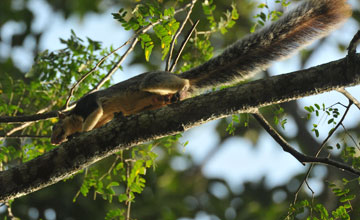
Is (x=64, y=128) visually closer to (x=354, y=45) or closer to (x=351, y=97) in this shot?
(x=351, y=97)

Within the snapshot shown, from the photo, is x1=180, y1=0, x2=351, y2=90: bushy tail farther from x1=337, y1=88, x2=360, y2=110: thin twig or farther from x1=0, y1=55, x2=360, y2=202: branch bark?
x1=0, y1=55, x2=360, y2=202: branch bark

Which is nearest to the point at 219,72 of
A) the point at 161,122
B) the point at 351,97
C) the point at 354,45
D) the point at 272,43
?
the point at 272,43

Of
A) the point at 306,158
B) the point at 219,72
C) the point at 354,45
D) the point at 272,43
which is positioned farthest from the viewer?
the point at 219,72

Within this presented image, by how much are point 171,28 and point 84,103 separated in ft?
4.78

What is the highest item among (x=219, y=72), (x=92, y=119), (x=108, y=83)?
(x=108, y=83)

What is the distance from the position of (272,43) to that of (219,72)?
2.44 feet

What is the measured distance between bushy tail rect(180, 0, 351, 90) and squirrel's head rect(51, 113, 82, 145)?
135 centimetres

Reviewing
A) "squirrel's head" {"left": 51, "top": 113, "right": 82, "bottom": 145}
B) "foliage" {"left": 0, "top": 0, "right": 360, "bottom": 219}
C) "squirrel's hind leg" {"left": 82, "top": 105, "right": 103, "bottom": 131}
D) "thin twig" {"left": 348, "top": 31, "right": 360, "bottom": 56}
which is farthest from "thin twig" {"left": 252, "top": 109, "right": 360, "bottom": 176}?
"squirrel's head" {"left": 51, "top": 113, "right": 82, "bottom": 145}

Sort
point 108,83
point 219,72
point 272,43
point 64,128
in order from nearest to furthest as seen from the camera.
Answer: point 272,43, point 219,72, point 64,128, point 108,83

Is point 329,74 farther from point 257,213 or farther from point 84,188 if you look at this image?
point 257,213

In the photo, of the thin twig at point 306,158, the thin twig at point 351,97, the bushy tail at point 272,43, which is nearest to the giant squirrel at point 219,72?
the bushy tail at point 272,43

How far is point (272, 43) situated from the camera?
13.3 feet

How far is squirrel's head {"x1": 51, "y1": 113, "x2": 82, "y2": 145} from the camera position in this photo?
487 cm

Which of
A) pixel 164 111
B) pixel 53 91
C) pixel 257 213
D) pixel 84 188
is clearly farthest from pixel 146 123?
pixel 257 213
